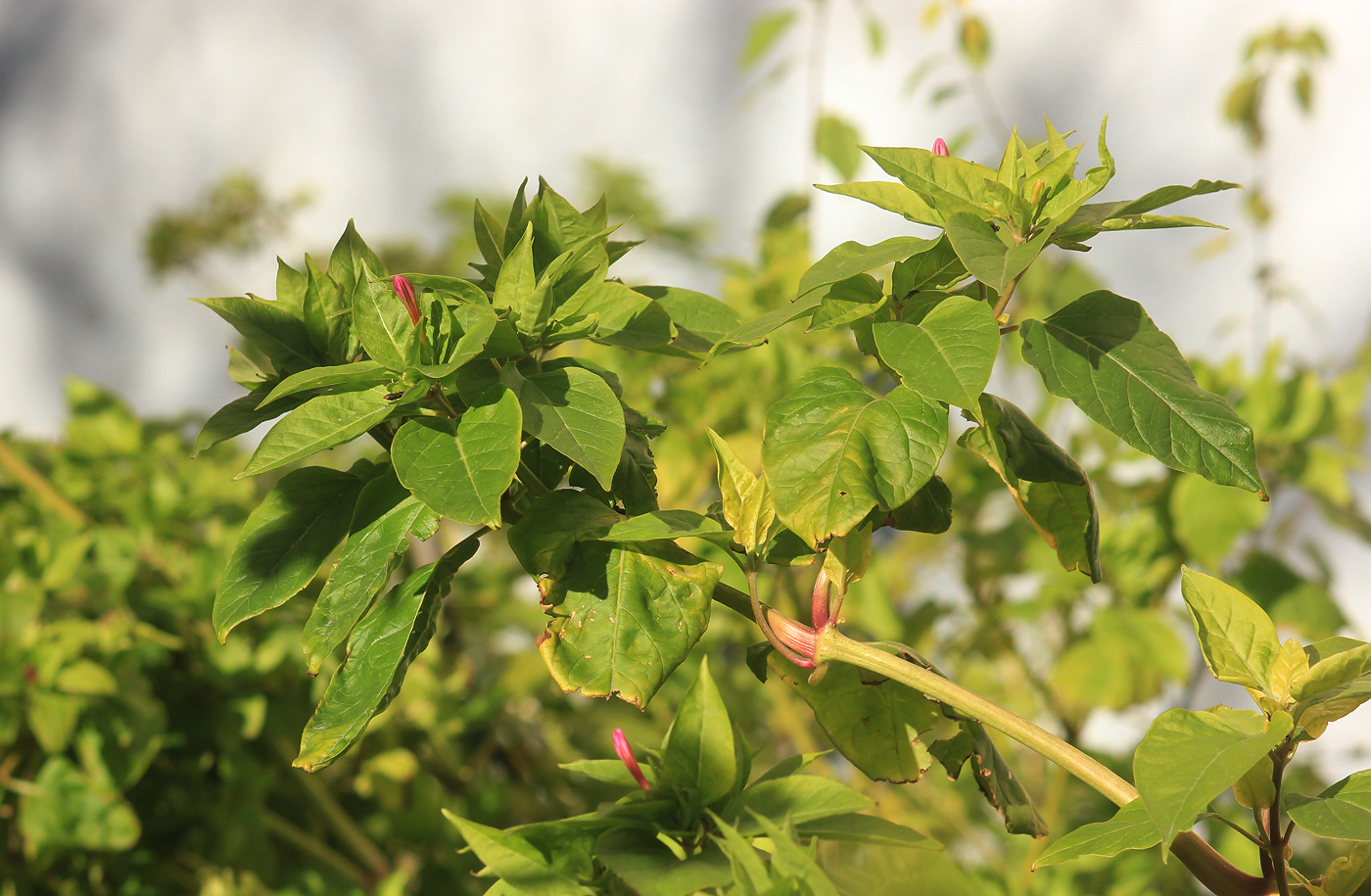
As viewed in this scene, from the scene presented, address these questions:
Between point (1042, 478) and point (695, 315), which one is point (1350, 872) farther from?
point (695, 315)

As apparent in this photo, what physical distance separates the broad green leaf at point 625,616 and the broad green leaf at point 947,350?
10 cm

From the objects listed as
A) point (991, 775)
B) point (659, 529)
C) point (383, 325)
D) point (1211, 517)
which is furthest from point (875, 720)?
point (1211, 517)

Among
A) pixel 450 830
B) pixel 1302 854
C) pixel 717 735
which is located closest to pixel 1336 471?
pixel 1302 854

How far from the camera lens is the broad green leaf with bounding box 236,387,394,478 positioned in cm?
30

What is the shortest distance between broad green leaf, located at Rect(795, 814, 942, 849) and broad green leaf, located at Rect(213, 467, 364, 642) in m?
0.20

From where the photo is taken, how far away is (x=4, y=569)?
867 mm

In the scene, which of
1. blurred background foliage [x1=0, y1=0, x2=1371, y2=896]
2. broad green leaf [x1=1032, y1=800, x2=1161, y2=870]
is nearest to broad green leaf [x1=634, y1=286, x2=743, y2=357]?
broad green leaf [x1=1032, y1=800, x2=1161, y2=870]

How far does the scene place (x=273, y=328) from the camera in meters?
0.37

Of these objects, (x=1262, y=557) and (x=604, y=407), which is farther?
(x=1262, y=557)

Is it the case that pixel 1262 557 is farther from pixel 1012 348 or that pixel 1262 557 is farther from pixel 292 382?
pixel 292 382

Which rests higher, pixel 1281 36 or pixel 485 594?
pixel 1281 36

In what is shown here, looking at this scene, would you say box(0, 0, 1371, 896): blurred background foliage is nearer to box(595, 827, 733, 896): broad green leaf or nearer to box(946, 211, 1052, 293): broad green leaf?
box(595, 827, 733, 896): broad green leaf

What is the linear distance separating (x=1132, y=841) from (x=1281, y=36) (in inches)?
66.3

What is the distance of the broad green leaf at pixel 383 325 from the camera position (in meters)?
0.33
